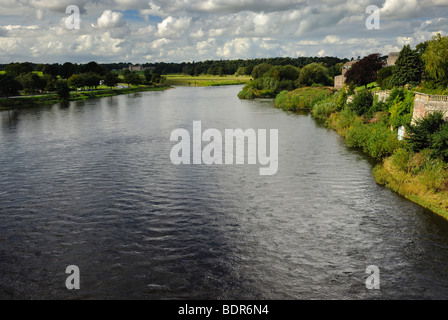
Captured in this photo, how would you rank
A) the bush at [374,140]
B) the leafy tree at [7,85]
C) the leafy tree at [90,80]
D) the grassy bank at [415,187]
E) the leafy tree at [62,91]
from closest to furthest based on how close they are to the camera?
1. the grassy bank at [415,187]
2. the bush at [374,140]
3. the leafy tree at [7,85]
4. the leafy tree at [62,91]
5. the leafy tree at [90,80]

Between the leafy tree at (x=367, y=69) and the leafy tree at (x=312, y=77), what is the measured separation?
41.7 metres

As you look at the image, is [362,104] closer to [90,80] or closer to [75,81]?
[75,81]

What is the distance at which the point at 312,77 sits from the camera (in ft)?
411

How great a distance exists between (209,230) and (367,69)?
68.3m

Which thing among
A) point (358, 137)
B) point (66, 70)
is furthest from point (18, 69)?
point (358, 137)

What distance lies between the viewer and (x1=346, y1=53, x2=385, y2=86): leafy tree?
78.7 metres

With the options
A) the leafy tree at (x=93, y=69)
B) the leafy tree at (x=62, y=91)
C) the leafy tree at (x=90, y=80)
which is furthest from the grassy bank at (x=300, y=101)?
the leafy tree at (x=93, y=69)

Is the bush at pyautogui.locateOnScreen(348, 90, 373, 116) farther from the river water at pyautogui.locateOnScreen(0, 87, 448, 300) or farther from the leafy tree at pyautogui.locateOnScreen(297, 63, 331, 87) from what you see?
the leafy tree at pyautogui.locateOnScreen(297, 63, 331, 87)

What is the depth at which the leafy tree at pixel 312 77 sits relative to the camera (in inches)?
4850

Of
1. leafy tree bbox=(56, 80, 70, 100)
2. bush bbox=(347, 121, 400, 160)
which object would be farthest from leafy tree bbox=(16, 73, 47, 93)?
bush bbox=(347, 121, 400, 160)

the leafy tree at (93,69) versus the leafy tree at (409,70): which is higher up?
the leafy tree at (93,69)

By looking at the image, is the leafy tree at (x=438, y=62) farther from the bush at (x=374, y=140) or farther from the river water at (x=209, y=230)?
the river water at (x=209, y=230)

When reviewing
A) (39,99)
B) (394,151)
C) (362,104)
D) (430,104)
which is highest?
(39,99)
